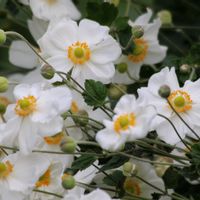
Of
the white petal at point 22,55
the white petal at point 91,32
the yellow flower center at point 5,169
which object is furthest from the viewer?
the white petal at point 22,55

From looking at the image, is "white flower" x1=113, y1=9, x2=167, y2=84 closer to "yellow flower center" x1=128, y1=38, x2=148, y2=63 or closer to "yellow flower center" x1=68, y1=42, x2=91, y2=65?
"yellow flower center" x1=128, y1=38, x2=148, y2=63

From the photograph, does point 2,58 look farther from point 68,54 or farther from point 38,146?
point 38,146

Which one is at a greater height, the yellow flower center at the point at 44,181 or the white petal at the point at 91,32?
the white petal at the point at 91,32

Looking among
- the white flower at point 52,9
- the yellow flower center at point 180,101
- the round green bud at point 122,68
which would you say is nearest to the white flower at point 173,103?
the yellow flower center at point 180,101

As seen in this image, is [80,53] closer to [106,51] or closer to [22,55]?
[106,51]

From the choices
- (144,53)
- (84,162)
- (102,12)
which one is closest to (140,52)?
(144,53)

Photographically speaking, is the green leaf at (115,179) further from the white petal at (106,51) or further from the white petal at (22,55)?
the white petal at (22,55)
